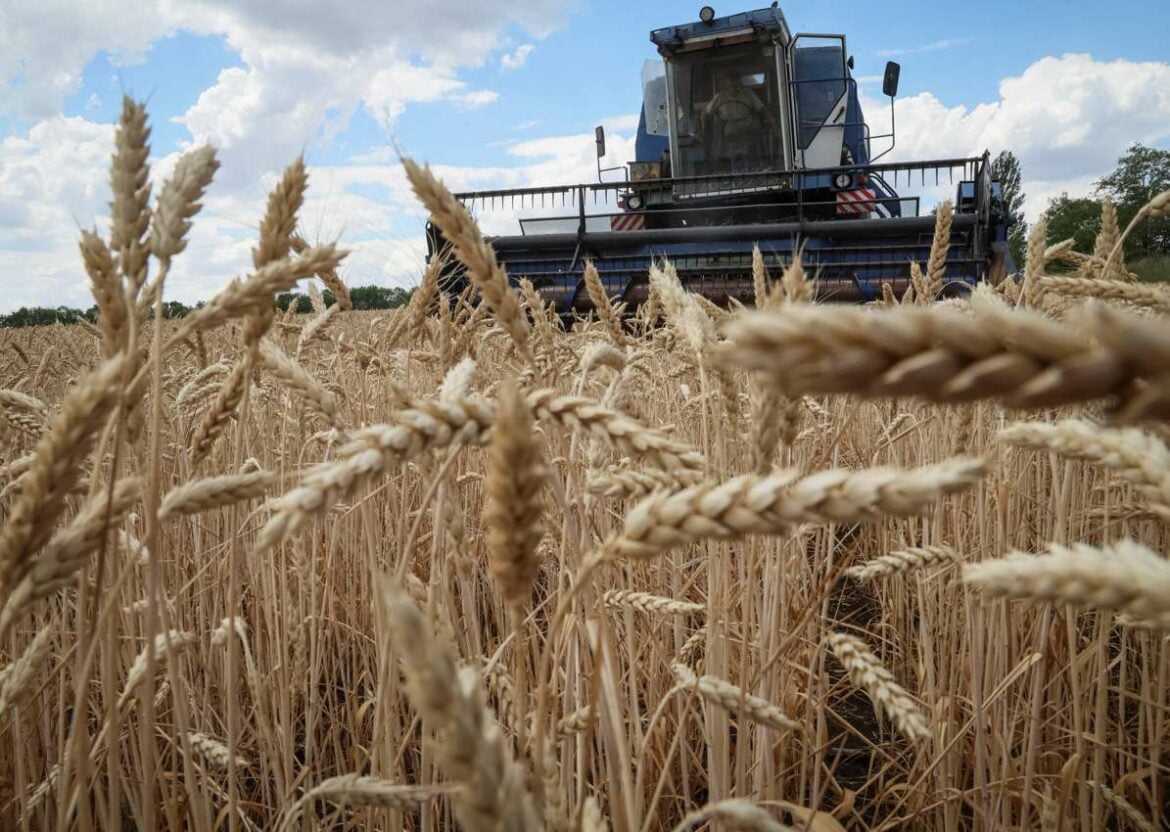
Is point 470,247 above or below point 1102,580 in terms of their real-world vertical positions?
above

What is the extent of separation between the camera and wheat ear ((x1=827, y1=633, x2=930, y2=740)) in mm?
1136

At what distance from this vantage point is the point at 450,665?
1.42 feet

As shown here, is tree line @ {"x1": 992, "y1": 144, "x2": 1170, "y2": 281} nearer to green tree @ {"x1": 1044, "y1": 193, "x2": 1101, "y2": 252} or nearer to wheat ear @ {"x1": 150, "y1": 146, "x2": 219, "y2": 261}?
green tree @ {"x1": 1044, "y1": 193, "x2": 1101, "y2": 252}

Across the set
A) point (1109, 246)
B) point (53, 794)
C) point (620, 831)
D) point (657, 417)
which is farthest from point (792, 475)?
point (1109, 246)

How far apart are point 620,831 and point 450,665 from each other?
2.23 ft

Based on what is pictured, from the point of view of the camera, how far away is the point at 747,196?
34.2 feet

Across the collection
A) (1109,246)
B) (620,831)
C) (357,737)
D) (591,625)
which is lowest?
(357,737)

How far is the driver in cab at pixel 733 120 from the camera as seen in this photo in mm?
10859

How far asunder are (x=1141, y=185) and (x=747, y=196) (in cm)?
5206

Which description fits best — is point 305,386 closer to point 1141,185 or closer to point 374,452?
point 374,452

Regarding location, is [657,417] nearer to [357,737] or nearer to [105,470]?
[357,737]

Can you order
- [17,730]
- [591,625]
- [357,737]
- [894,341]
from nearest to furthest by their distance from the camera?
[894,341]
[17,730]
[591,625]
[357,737]

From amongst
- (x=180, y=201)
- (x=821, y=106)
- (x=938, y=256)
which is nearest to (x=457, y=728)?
(x=180, y=201)

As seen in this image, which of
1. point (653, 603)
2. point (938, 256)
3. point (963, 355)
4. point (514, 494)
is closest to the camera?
point (963, 355)
